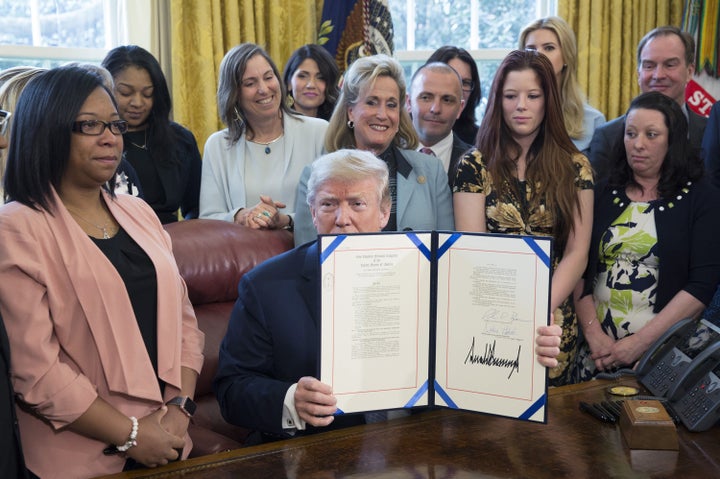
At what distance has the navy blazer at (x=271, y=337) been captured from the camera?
2004 mm

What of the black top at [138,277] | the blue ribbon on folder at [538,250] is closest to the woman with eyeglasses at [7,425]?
the black top at [138,277]

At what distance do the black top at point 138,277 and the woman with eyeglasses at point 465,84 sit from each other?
213 centimetres

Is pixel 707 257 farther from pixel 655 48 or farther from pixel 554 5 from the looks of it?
pixel 554 5

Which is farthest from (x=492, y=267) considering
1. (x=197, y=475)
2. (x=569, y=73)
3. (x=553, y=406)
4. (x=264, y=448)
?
(x=569, y=73)

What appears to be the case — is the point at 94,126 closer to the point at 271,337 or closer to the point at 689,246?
the point at 271,337

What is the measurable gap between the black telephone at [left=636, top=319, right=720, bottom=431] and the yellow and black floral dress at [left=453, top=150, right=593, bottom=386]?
1.77 ft

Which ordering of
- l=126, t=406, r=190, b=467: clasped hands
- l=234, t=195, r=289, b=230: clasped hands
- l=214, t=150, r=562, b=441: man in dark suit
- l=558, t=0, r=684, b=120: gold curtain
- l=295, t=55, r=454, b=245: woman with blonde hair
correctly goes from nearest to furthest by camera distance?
1. l=126, t=406, r=190, b=467: clasped hands
2. l=214, t=150, r=562, b=441: man in dark suit
3. l=295, t=55, r=454, b=245: woman with blonde hair
4. l=234, t=195, r=289, b=230: clasped hands
5. l=558, t=0, r=684, b=120: gold curtain

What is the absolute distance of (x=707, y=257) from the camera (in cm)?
269

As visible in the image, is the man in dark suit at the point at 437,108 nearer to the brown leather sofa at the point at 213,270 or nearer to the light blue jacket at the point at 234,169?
the light blue jacket at the point at 234,169

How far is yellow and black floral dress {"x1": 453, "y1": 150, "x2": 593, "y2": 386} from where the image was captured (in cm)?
262

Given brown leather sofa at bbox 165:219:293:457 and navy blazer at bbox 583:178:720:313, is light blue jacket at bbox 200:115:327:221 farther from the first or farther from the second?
navy blazer at bbox 583:178:720:313

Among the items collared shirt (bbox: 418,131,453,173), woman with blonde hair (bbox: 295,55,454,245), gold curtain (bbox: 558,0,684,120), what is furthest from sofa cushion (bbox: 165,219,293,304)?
gold curtain (bbox: 558,0,684,120)
